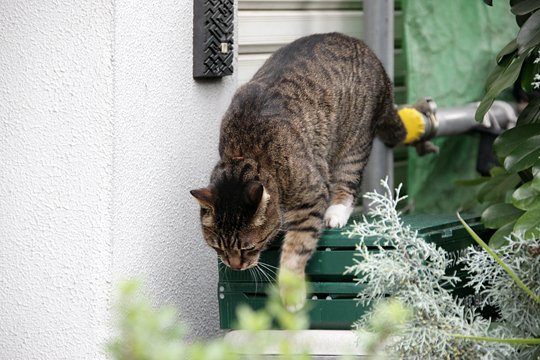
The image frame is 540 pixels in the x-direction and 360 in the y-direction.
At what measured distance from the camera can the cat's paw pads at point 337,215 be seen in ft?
12.5

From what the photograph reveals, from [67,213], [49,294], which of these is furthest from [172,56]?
[49,294]

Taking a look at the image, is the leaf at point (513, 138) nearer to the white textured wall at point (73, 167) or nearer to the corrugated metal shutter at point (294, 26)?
the white textured wall at point (73, 167)

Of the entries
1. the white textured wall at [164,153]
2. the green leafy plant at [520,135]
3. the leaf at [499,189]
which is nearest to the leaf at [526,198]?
the green leafy plant at [520,135]

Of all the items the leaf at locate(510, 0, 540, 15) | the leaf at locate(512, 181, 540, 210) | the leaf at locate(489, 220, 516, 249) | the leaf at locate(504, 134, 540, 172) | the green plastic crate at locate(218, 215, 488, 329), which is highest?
the leaf at locate(510, 0, 540, 15)

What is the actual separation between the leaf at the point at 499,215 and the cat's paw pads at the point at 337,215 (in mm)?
544

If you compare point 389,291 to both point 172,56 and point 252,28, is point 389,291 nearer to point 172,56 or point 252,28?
point 172,56

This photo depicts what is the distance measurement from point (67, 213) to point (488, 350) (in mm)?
1405

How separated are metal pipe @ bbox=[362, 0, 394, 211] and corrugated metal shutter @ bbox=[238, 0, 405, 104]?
0.81 ft

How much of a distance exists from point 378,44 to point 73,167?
7.75 ft

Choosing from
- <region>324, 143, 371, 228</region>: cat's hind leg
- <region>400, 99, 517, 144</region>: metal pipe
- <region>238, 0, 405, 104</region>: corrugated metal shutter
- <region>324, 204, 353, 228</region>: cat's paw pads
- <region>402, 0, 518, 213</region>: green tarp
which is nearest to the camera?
<region>324, 204, 353, 228</region>: cat's paw pads

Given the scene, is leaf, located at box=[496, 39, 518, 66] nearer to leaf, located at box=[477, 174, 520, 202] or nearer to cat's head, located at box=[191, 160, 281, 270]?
leaf, located at box=[477, 174, 520, 202]

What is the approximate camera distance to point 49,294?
332cm

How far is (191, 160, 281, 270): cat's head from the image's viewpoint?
3.42 m

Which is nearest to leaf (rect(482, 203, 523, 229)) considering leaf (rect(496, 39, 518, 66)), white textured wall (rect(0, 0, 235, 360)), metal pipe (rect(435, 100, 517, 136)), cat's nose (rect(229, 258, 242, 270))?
leaf (rect(496, 39, 518, 66))
